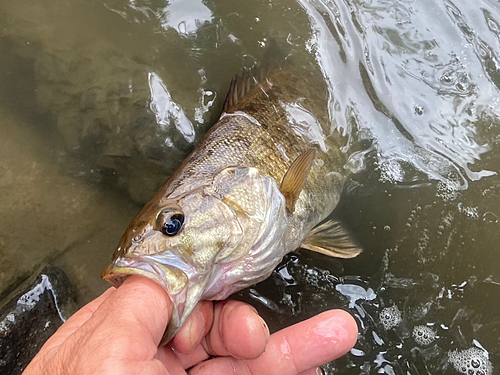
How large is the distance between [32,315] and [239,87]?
2.14 metres

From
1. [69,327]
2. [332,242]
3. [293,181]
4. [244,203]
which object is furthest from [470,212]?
[69,327]

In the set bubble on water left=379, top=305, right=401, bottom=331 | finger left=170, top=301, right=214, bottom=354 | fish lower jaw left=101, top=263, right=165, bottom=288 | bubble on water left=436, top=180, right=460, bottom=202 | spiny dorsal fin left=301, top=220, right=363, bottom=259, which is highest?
bubble on water left=436, top=180, right=460, bottom=202

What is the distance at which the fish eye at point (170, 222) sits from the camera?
67.5 inches

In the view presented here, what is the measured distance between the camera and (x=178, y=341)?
1.74 m

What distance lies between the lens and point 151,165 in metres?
2.82

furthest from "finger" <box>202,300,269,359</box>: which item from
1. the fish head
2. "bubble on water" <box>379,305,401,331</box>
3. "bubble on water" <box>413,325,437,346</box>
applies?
"bubble on water" <box>413,325,437,346</box>

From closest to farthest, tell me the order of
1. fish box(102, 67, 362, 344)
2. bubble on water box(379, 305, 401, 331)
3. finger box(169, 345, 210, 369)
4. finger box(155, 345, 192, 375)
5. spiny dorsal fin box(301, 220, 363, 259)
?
fish box(102, 67, 362, 344)
finger box(155, 345, 192, 375)
finger box(169, 345, 210, 369)
spiny dorsal fin box(301, 220, 363, 259)
bubble on water box(379, 305, 401, 331)

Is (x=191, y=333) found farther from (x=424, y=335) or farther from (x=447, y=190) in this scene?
(x=447, y=190)

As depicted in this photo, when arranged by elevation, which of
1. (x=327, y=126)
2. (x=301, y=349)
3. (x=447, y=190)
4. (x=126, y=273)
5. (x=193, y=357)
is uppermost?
(x=327, y=126)

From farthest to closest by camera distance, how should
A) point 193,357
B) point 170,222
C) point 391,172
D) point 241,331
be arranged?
point 391,172 → point 193,357 → point 241,331 → point 170,222

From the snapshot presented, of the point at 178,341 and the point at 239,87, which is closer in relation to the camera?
the point at 178,341

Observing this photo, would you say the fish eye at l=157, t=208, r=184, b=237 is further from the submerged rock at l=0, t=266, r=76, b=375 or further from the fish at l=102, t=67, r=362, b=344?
the submerged rock at l=0, t=266, r=76, b=375

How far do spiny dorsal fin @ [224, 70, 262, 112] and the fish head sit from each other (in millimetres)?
709

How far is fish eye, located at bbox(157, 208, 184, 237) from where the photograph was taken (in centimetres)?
171
